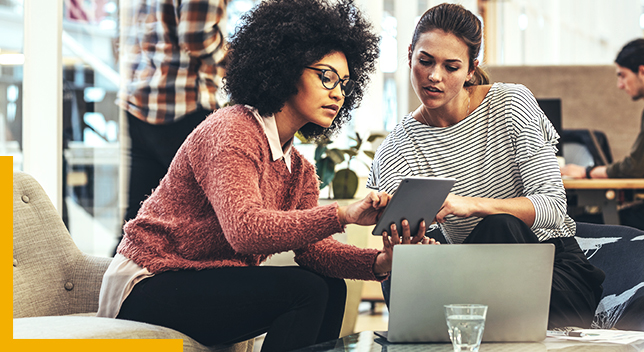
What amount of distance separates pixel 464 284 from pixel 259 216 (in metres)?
0.36

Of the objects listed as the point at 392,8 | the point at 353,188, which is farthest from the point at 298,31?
the point at 392,8

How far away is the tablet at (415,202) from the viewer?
95 centimetres

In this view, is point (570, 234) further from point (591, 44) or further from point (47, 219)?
point (591, 44)

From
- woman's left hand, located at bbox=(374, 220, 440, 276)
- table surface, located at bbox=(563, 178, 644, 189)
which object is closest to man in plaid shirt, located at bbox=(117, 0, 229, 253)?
woman's left hand, located at bbox=(374, 220, 440, 276)

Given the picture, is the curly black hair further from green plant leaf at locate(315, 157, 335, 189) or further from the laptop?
green plant leaf at locate(315, 157, 335, 189)

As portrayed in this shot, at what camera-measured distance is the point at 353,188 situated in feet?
8.11

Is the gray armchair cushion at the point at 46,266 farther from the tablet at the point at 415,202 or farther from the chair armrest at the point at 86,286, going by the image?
the tablet at the point at 415,202

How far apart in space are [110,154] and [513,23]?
14.4 feet

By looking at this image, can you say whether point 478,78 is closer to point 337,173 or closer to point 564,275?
point 564,275

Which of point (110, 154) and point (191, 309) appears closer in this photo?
point (191, 309)

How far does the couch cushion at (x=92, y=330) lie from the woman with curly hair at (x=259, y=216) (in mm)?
39

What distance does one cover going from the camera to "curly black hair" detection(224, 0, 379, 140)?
1217mm

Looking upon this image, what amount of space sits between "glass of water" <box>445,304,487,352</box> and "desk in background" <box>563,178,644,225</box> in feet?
6.13

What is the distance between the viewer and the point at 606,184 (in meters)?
2.54
